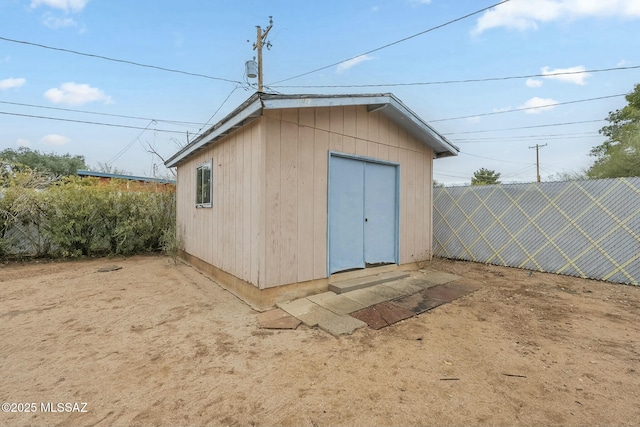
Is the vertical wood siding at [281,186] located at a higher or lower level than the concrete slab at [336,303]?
higher

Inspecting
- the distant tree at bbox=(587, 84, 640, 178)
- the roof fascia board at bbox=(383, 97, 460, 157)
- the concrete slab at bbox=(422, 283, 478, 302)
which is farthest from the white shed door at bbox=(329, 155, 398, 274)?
the distant tree at bbox=(587, 84, 640, 178)

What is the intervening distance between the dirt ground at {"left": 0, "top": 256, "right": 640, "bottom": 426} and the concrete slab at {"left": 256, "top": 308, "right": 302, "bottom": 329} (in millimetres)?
87

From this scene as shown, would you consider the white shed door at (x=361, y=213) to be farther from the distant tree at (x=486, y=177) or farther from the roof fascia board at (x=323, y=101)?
the distant tree at (x=486, y=177)

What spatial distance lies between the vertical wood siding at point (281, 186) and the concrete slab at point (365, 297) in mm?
641

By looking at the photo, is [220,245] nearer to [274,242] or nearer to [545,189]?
[274,242]

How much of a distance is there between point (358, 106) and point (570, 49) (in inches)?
313

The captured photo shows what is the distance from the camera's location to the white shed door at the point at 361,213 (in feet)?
15.6

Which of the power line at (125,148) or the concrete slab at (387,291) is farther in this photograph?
the power line at (125,148)

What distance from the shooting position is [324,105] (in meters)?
4.13

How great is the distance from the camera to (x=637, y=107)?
44.0ft

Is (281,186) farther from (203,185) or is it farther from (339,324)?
(203,185)

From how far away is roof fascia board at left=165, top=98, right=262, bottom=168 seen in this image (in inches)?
145

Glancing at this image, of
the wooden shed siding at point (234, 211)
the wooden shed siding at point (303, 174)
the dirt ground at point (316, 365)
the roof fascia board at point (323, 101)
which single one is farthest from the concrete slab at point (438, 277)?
the roof fascia board at point (323, 101)

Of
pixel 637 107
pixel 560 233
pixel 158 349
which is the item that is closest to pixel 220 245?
pixel 158 349
